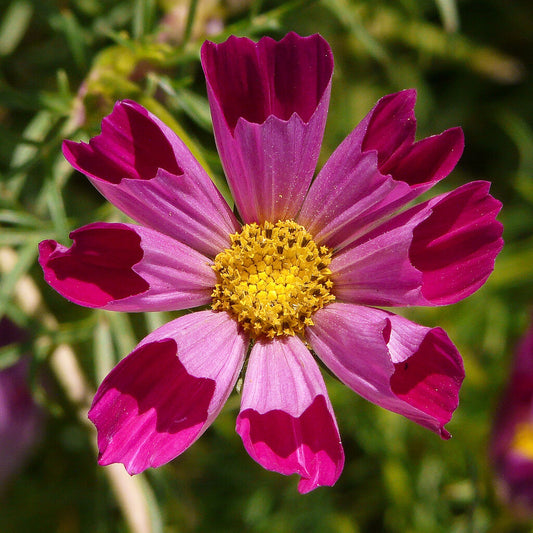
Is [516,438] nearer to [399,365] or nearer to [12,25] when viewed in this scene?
[399,365]

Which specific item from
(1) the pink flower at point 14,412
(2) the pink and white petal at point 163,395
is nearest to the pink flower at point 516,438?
(2) the pink and white petal at point 163,395

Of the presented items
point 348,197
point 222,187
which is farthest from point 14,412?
point 348,197

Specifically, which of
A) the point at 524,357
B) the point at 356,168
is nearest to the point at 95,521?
the point at 524,357

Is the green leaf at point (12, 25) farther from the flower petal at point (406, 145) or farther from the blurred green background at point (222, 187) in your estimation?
the flower petal at point (406, 145)

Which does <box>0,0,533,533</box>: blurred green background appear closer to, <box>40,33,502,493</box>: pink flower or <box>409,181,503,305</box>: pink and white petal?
<box>40,33,502,493</box>: pink flower

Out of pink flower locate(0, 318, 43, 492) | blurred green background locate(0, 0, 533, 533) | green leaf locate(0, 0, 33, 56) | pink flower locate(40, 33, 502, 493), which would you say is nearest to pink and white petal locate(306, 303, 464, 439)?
pink flower locate(40, 33, 502, 493)
